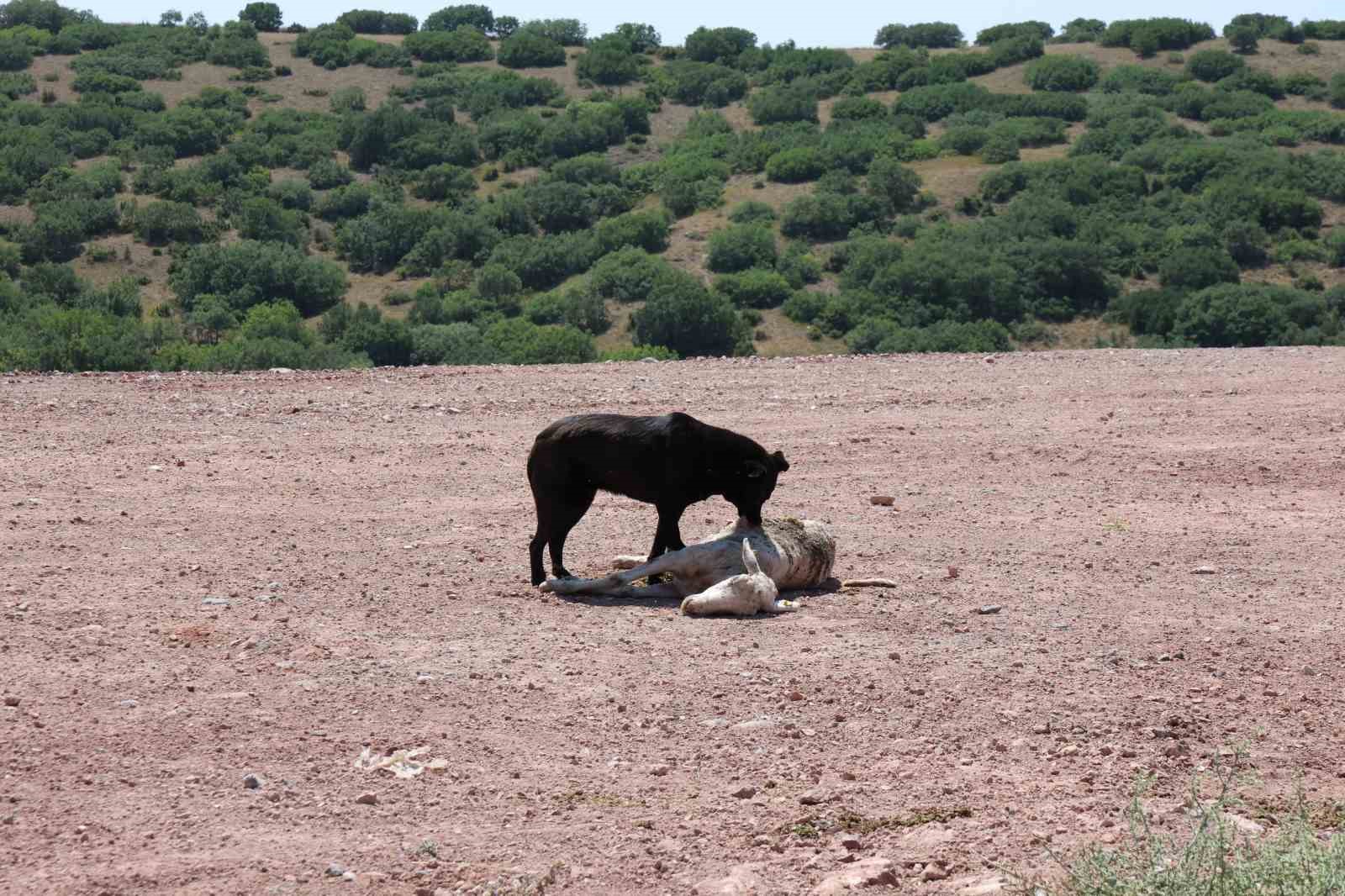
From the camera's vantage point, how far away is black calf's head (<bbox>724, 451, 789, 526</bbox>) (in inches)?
351

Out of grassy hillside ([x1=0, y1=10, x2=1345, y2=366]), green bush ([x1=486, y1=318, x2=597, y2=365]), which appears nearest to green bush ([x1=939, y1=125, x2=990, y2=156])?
grassy hillside ([x1=0, y1=10, x2=1345, y2=366])

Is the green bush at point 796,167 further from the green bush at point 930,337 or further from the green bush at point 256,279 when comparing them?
the green bush at point 256,279

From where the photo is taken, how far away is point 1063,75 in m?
70.9

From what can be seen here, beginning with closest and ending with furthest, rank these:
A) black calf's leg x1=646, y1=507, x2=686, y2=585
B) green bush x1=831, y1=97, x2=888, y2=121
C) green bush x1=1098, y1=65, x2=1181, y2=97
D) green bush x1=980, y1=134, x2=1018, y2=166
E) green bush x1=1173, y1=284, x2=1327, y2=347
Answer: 1. black calf's leg x1=646, y1=507, x2=686, y2=585
2. green bush x1=1173, y1=284, x2=1327, y2=347
3. green bush x1=980, y1=134, x2=1018, y2=166
4. green bush x1=831, y1=97, x2=888, y2=121
5. green bush x1=1098, y1=65, x2=1181, y2=97

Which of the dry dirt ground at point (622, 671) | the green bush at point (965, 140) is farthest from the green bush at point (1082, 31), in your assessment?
the dry dirt ground at point (622, 671)

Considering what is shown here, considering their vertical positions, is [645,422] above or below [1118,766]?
above

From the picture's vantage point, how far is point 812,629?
26.1 feet

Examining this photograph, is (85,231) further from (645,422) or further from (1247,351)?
(645,422)

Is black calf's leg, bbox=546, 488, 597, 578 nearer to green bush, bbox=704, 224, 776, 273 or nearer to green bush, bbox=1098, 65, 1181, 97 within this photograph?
green bush, bbox=704, 224, 776, 273

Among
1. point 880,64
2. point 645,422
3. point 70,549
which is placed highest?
point 880,64

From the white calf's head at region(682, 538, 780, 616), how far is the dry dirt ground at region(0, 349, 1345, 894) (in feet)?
0.66

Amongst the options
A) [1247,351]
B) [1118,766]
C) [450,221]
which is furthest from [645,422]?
[450,221]

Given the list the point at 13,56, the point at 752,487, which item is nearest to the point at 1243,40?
the point at 13,56

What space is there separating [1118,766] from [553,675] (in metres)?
2.54
